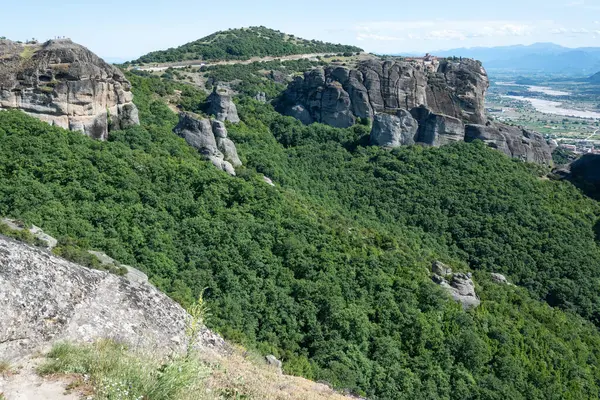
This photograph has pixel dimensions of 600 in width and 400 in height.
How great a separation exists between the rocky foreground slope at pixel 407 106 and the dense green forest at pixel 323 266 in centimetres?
1448

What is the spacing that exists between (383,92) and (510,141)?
16176 mm

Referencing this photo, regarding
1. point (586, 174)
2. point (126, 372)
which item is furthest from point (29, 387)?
point (586, 174)

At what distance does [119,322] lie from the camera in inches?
438

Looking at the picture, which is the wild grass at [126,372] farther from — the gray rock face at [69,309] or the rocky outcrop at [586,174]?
the rocky outcrop at [586,174]

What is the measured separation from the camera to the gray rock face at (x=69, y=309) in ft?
31.2

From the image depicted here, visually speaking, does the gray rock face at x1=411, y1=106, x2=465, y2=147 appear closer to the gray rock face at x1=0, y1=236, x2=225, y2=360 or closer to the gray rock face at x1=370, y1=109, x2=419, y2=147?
the gray rock face at x1=370, y1=109, x2=419, y2=147

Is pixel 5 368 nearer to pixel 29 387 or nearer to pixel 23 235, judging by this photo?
pixel 29 387

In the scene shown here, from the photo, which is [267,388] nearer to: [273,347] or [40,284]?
[40,284]

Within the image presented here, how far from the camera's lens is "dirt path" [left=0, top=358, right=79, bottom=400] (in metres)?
8.00

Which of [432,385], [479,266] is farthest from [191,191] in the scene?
[479,266]

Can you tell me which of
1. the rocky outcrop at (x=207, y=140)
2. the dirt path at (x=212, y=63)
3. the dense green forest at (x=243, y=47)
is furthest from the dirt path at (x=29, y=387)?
the dense green forest at (x=243, y=47)

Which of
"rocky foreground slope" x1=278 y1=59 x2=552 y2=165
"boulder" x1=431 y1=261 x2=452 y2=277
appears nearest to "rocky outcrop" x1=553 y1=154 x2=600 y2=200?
"rocky foreground slope" x1=278 y1=59 x2=552 y2=165

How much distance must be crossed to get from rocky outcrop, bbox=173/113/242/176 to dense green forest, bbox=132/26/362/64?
5358cm

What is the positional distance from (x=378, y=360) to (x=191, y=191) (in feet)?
49.7
